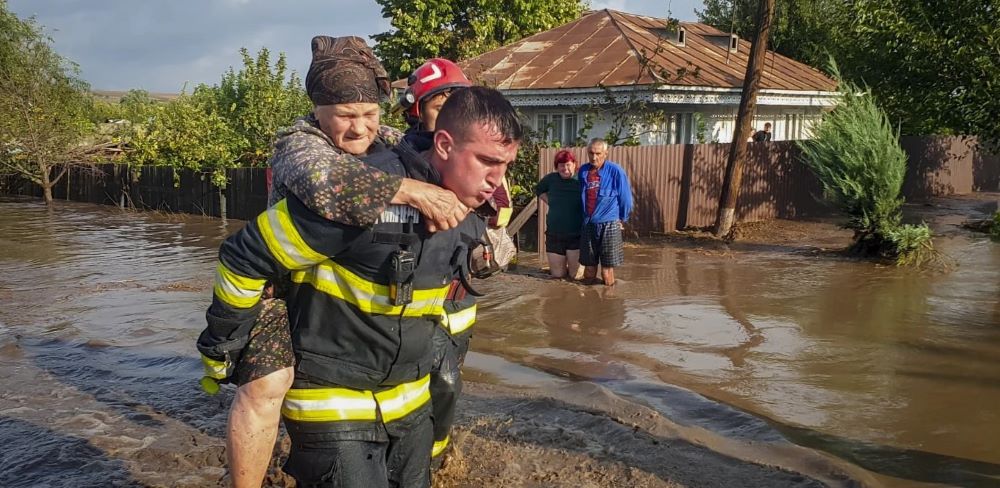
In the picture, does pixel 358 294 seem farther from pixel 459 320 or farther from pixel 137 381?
pixel 137 381

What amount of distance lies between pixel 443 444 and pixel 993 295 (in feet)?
27.0

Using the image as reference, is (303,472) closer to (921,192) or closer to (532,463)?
(532,463)

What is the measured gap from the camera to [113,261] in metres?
12.9

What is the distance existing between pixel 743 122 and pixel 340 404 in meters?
13.0

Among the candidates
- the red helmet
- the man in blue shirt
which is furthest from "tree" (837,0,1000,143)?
the red helmet

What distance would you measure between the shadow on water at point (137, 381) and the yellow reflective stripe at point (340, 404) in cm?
288

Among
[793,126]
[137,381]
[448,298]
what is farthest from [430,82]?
[793,126]

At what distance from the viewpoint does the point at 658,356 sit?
7.46 m

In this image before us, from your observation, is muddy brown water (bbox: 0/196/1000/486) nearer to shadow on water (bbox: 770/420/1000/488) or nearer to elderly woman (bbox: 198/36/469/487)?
shadow on water (bbox: 770/420/1000/488)

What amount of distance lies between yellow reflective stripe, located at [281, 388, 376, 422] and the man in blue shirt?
766 cm

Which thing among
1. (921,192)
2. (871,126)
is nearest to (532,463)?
(871,126)

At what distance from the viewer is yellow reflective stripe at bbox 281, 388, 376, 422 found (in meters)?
2.68

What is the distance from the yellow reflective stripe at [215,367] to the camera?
2756 millimetres

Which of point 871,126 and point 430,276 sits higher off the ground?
point 871,126
